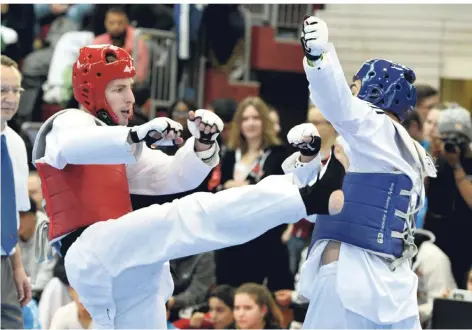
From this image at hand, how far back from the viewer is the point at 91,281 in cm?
670

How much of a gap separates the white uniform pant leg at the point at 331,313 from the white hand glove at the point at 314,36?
123cm

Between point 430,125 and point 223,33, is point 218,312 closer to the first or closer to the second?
point 430,125

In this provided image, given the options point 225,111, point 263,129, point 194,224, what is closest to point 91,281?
point 194,224

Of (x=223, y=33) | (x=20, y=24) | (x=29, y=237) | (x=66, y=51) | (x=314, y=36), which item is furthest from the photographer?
(x=20, y=24)

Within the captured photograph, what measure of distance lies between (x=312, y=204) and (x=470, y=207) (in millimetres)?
3494

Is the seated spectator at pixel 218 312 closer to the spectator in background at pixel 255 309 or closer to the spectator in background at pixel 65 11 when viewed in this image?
the spectator in background at pixel 255 309

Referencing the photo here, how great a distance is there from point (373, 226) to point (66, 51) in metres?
6.77

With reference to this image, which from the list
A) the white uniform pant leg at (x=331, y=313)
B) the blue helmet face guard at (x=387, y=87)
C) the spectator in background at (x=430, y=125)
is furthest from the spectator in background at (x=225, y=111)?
the white uniform pant leg at (x=331, y=313)

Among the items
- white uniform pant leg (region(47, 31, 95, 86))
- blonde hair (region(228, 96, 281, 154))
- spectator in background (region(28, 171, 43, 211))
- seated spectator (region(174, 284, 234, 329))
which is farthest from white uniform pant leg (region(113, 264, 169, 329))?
white uniform pant leg (region(47, 31, 95, 86))

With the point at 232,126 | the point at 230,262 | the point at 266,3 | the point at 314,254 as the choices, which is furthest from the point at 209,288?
the point at 266,3

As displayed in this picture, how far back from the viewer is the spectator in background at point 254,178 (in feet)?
32.9

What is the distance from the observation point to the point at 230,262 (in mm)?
10133

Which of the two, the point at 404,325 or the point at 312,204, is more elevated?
the point at 312,204

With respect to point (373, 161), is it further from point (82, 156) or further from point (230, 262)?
point (230, 262)
